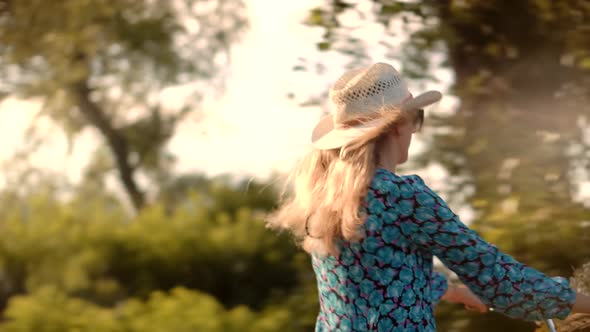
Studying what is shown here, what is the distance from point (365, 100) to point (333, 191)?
0.25m

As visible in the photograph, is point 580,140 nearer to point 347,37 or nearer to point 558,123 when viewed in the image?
point 558,123

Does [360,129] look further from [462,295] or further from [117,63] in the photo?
[117,63]

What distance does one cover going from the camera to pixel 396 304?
1.88 meters

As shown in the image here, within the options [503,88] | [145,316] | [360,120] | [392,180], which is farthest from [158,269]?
[392,180]

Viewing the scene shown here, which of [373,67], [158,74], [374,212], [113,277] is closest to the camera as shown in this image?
[374,212]

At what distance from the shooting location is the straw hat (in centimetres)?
196

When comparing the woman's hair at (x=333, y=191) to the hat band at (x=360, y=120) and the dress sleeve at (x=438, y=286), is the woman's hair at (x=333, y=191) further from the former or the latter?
the dress sleeve at (x=438, y=286)

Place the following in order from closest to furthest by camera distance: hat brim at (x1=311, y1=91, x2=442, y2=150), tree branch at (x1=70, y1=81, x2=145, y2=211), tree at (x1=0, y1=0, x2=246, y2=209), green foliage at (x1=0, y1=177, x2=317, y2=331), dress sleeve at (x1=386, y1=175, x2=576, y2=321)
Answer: dress sleeve at (x1=386, y1=175, x2=576, y2=321) → hat brim at (x1=311, y1=91, x2=442, y2=150) → green foliage at (x1=0, y1=177, x2=317, y2=331) → tree at (x1=0, y1=0, x2=246, y2=209) → tree branch at (x1=70, y1=81, x2=145, y2=211)

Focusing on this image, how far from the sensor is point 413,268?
189 cm

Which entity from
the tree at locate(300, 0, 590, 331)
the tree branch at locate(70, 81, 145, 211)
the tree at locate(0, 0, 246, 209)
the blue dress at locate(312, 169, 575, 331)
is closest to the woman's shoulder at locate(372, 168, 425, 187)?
the blue dress at locate(312, 169, 575, 331)

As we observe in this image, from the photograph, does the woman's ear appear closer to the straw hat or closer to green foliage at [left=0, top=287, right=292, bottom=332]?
the straw hat

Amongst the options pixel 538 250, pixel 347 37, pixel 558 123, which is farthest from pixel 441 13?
pixel 538 250

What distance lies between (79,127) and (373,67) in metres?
6.74

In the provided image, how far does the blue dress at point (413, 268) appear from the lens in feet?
5.98
